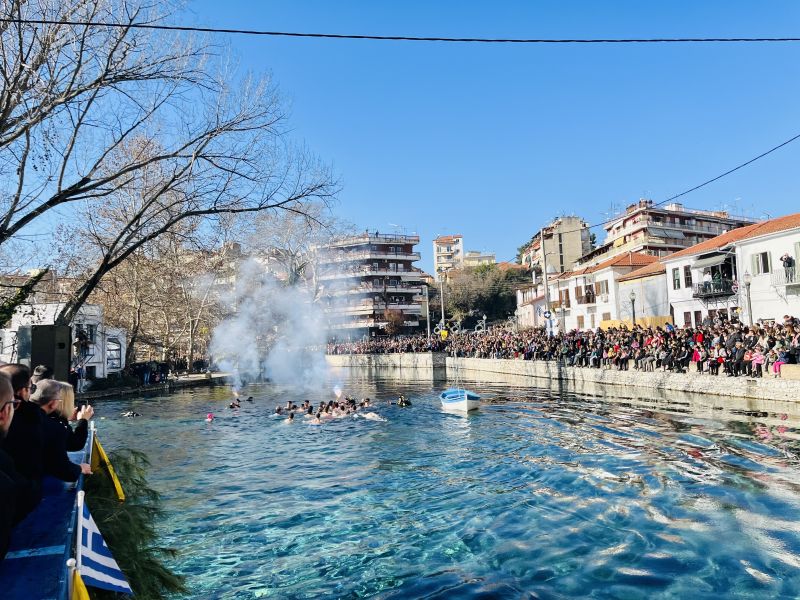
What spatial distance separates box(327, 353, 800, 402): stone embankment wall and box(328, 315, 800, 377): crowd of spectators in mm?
626

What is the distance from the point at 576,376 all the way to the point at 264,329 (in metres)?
34.9

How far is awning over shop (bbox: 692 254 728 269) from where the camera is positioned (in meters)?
37.6

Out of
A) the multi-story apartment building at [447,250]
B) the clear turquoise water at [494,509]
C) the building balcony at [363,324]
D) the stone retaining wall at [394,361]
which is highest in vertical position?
the multi-story apartment building at [447,250]

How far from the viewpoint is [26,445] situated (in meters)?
4.61

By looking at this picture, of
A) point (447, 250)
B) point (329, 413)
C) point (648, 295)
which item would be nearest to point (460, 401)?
point (329, 413)

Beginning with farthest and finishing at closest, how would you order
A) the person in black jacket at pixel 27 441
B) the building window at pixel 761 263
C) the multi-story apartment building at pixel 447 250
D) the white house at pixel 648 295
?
the multi-story apartment building at pixel 447 250
the white house at pixel 648 295
the building window at pixel 761 263
the person in black jacket at pixel 27 441

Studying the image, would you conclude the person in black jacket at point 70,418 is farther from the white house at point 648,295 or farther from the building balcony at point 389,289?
the building balcony at point 389,289

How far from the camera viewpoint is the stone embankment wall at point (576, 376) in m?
21.4

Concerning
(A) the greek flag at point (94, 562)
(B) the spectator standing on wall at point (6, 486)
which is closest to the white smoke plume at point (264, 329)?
(A) the greek flag at point (94, 562)

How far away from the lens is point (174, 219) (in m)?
10.1

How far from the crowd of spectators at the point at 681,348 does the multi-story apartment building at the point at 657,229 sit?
2902cm

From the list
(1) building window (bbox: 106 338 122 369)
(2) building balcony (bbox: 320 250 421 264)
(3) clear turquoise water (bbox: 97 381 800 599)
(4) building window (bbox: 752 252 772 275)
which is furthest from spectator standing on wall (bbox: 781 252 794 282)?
(2) building balcony (bbox: 320 250 421 264)

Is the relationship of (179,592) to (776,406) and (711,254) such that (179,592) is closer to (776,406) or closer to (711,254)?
(776,406)

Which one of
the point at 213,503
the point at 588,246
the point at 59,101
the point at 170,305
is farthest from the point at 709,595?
the point at 588,246
